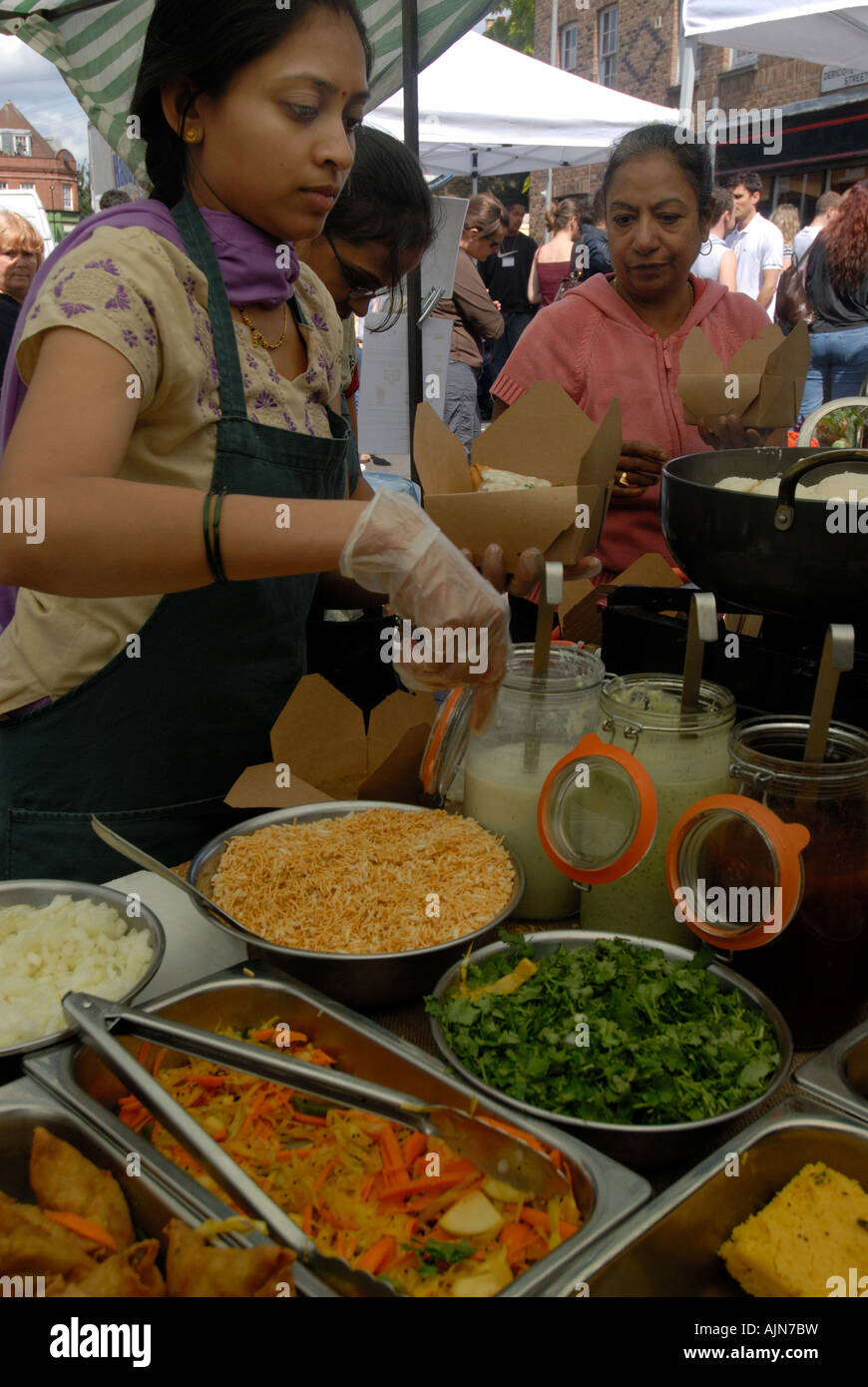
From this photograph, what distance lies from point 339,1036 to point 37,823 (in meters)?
0.93

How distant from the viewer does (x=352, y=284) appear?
2.61 metres

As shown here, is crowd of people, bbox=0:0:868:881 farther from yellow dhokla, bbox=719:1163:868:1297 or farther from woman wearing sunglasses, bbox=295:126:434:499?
yellow dhokla, bbox=719:1163:868:1297

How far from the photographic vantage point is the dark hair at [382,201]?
245cm

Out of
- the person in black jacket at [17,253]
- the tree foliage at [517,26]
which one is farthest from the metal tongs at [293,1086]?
the tree foliage at [517,26]

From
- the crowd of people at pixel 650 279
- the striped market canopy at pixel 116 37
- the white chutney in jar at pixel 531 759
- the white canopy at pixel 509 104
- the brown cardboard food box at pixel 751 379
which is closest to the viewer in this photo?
the white chutney in jar at pixel 531 759

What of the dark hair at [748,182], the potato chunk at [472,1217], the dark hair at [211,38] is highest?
the dark hair at [748,182]

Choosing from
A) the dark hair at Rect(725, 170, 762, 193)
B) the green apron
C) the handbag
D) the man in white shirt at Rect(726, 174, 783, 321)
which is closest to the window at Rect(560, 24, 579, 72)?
the man in white shirt at Rect(726, 174, 783, 321)

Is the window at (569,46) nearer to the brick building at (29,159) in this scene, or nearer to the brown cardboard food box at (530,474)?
the brick building at (29,159)

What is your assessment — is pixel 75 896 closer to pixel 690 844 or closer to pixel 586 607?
pixel 690 844

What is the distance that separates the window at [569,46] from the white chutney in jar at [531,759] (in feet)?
81.7

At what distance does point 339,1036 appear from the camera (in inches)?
45.1

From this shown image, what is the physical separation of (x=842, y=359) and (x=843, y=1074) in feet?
23.2

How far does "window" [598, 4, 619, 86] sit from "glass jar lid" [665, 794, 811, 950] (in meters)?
23.4
